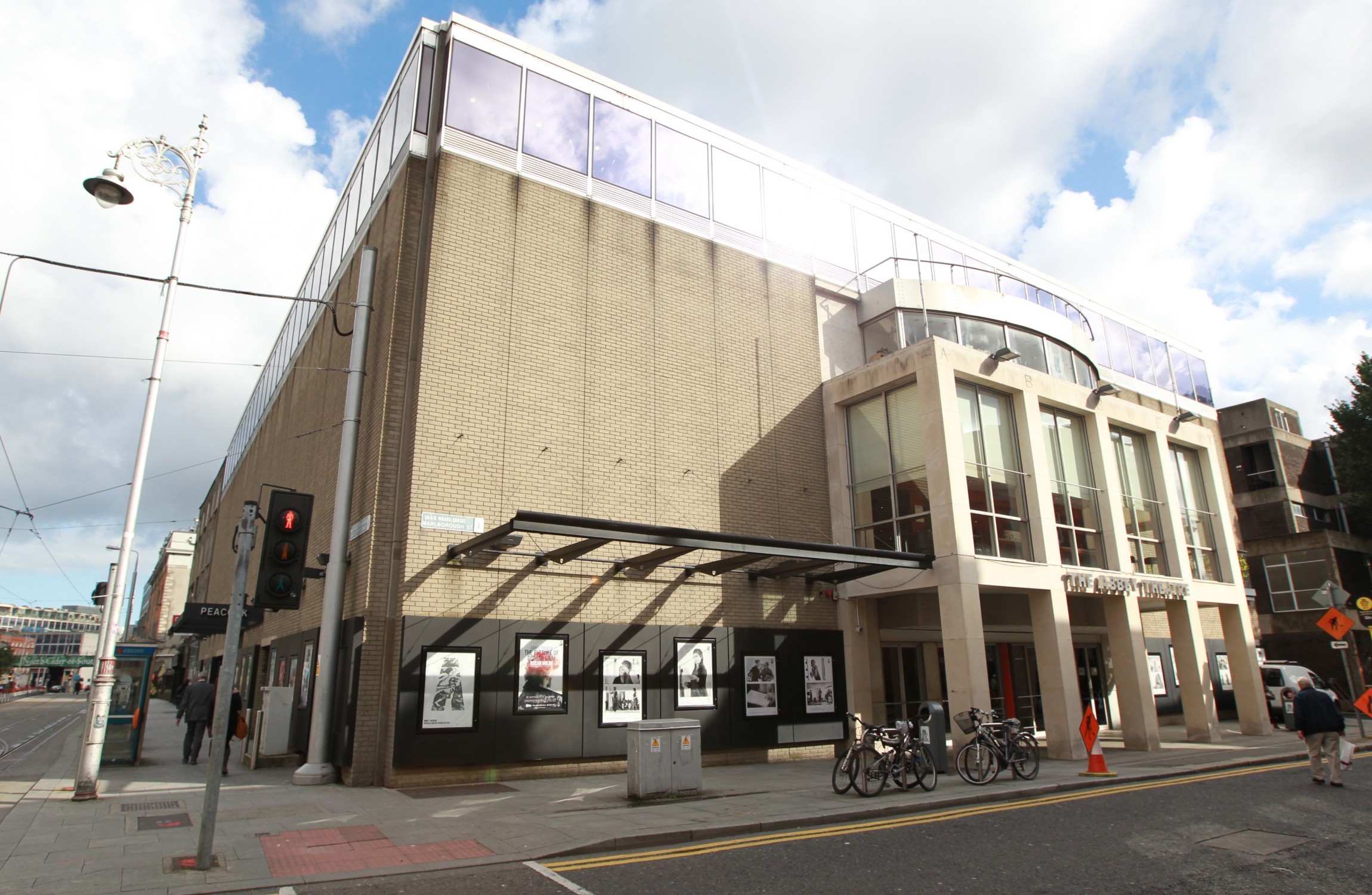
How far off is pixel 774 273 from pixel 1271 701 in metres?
20.9

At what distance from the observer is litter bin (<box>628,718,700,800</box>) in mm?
10812

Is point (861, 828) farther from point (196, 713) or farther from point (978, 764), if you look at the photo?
point (196, 713)

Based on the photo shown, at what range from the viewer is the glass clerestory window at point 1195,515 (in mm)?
23047

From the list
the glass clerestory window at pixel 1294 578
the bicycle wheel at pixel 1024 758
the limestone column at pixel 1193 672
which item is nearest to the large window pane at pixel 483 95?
the bicycle wheel at pixel 1024 758

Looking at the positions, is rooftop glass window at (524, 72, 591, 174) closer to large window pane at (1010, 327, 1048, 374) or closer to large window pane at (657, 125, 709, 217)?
large window pane at (657, 125, 709, 217)

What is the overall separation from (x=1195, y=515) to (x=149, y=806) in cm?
2613

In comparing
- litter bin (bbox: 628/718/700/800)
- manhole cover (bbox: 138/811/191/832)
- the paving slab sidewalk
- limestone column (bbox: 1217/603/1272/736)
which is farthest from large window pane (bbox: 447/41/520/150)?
limestone column (bbox: 1217/603/1272/736)

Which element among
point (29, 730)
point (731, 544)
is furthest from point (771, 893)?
point (29, 730)

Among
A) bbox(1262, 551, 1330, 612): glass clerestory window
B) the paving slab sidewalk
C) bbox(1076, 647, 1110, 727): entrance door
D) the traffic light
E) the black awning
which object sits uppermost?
bbox(1262, 551, 1330, 612): glass clerestory window

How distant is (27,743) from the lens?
22.0m

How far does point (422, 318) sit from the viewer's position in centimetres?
1496

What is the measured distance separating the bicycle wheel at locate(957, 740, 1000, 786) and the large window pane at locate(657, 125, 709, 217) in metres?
13.5

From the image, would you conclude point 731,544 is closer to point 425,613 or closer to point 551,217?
point 425,613

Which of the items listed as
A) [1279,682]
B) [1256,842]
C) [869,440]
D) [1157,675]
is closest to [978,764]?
[1256,842]
